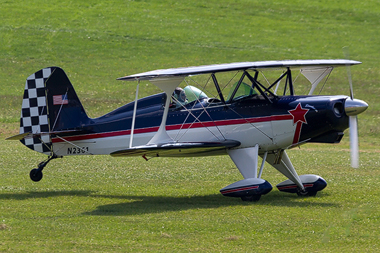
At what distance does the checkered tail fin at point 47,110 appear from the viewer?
13562 mm

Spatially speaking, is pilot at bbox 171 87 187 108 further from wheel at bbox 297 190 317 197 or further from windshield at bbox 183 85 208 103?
wheel at bbox 297 190 317 197

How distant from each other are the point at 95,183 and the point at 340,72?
1075 inches

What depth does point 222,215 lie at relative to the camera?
10242mm

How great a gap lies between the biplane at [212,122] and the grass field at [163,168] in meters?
1.03

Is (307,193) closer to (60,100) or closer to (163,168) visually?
(163,168)

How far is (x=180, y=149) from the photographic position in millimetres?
11430

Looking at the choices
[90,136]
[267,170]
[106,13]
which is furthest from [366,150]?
[106,13]

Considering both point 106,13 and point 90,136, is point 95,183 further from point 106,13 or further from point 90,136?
point 106,13

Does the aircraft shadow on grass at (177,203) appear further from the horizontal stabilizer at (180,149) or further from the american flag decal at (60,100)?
the american flag decal at (60,100)

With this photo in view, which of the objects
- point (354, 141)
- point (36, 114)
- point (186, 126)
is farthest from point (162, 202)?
point (354, 141)

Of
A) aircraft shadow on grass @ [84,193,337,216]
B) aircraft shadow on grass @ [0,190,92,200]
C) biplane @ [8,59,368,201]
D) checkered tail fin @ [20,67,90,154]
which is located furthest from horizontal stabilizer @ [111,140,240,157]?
checkered tail fin @ [20,67,90,154]

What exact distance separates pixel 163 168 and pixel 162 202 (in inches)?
212

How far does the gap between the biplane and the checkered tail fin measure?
0.03 metres

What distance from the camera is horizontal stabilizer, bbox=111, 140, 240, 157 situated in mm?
11016
